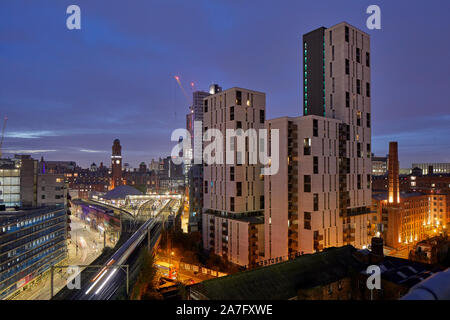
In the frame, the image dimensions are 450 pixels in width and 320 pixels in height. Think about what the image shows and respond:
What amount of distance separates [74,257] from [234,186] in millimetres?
57612

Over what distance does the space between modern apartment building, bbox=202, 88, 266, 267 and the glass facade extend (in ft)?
134

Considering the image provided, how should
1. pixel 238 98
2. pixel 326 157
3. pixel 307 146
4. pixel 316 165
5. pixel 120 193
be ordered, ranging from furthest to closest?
1. pixel 120 193
2. pixel 238 98
3. pixel 326 157
4. pixel 307 146
5. pixel 316 165

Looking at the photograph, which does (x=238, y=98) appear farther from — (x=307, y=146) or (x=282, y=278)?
(x=282, y=278)

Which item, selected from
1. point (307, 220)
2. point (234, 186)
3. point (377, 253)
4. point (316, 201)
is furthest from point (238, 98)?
point (377, 253)

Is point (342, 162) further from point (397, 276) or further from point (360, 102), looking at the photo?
point (397, 276)

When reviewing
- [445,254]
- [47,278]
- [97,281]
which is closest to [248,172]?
[97,281]

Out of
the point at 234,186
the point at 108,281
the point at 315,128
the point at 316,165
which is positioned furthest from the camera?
the point at 234,186

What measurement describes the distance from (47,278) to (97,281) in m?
39.9

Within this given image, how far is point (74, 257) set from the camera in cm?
8869

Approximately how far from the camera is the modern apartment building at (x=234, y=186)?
2662 inches

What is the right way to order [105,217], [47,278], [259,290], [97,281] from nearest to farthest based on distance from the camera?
[259,290]
[97,281]
[47,278]
[105,217]

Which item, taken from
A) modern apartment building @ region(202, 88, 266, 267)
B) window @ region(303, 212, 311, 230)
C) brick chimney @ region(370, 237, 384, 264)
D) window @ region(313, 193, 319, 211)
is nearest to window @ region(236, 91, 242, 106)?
modern apartment building @ region(202, 88, 266, 267)

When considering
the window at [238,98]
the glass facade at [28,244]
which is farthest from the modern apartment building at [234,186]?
the glass facade at [28,244]

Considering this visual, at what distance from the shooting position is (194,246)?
7950 centimetres
